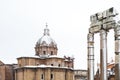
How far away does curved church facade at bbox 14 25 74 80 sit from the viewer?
7238cm

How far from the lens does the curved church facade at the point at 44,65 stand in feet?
237

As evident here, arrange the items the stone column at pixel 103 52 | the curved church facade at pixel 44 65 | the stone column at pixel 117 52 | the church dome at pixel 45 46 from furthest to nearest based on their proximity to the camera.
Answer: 1. the church dome at pixel 45 46
2. the curved church facade at pixel 44 65
3. the stone column at pixel 103 52
4. the stone column at pixel 117 52

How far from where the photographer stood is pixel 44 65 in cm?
7319

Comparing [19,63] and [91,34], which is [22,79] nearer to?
[19,63]

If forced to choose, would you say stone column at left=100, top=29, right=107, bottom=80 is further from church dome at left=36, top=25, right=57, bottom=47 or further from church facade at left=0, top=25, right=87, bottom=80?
church dome at left=36, top=25, right=57, bottom=47

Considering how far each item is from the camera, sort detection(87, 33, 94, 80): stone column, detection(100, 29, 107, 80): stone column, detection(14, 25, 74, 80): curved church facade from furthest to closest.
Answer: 1. detection(14, 25, 74, 80): curved church facade
2. detection(87, 33, 94, 80): stone column
3. detection(100, 29, 107, 80): stone column

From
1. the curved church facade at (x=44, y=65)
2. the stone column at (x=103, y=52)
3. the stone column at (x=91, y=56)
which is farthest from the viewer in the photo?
the curved church facade at (x=44, y=65)

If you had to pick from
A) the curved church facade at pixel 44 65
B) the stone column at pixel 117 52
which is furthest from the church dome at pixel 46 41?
the stone column at pixel 117 52

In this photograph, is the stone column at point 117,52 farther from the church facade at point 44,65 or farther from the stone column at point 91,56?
the church facade at point 44,65

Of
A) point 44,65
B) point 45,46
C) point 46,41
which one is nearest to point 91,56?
point 44,65

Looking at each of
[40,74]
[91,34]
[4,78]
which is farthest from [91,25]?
[4,78]

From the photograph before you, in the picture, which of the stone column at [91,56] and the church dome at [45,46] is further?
the church dome at [45,46]

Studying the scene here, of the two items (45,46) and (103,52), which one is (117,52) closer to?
(103,52)

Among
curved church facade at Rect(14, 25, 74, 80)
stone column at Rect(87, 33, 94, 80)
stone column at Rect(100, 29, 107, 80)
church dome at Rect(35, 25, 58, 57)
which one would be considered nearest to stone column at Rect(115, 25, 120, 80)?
stone column at Rect(100, 29, 107, 80)
